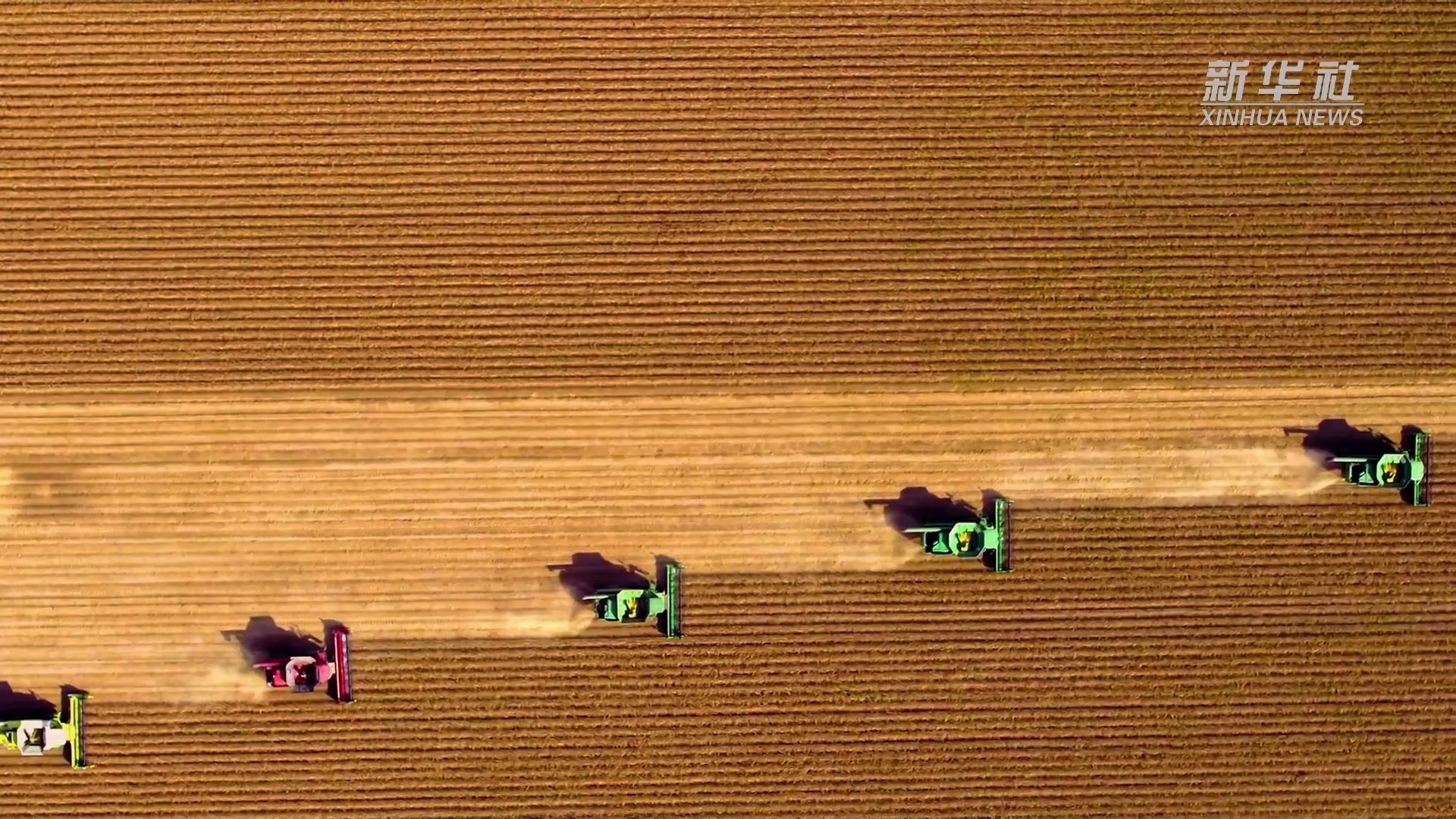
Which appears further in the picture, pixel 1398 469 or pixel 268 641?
pixel 268 641

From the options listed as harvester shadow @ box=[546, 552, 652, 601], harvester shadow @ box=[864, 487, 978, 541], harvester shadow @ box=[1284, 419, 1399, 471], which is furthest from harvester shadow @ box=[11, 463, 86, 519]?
harvester shadow @ box=[1284, 419, 1399, 471]

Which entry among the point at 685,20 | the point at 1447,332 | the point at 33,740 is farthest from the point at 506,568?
the point at 1447,332

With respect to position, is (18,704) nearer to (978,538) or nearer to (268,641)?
(268,641)

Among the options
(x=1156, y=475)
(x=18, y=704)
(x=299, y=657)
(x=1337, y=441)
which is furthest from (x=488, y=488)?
(x=1337, y=441)

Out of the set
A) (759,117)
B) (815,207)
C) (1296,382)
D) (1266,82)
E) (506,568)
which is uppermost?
(1266,82)

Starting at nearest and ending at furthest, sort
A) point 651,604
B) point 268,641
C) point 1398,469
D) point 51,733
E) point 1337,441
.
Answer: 1. point 51,733
2. point 651,604
3. point 1398,469
4. point 268,641
5. point 1337,441

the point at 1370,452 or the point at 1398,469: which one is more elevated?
the point at 1370,452

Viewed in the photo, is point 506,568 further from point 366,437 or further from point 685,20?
point 685,20
